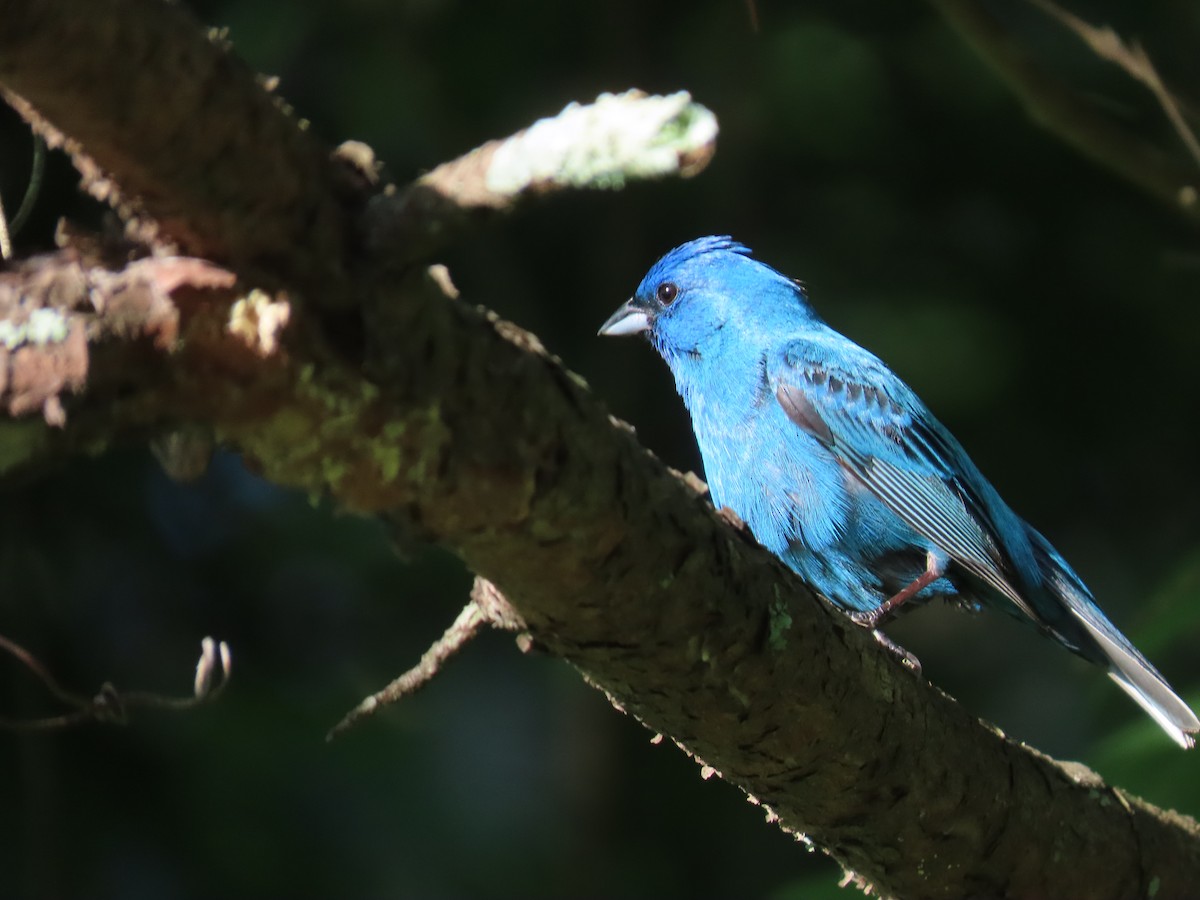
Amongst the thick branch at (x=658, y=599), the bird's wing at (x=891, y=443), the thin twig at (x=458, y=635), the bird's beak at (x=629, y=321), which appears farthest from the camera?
the bird's beak at (x=629, y=321)

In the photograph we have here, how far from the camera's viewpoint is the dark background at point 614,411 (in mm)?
4723

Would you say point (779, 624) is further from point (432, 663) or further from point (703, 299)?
point (703, 299)

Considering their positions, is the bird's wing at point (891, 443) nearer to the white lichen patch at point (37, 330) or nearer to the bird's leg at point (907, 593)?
the bird's leg at point (907, 593)

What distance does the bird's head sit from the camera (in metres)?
4.40

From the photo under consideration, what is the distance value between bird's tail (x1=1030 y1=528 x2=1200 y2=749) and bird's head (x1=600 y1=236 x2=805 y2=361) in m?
1.09

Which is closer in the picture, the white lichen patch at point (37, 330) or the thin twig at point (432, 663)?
the white lichen patch at point (37, 330)

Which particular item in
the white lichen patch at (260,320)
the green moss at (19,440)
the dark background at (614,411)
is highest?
the white lichen patch at (260,320)

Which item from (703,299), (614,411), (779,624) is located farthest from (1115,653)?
(614,411)

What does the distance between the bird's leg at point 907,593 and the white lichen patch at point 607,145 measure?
8.25 feet

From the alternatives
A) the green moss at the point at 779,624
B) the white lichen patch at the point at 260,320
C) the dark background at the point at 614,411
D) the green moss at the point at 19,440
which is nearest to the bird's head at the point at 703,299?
the dark background at the point at 614,411

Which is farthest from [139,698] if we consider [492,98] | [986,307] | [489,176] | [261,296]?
[986,307]

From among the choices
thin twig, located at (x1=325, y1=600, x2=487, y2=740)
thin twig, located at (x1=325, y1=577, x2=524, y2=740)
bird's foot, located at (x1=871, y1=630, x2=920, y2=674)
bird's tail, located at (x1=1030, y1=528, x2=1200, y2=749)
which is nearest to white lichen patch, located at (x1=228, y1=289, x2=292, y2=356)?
thin twig, located at (x1=325, y1=577, x2=524, y2=740)

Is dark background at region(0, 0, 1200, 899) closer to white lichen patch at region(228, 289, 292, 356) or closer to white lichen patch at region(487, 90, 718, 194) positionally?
white lichen patch at region(228, 289, 292, 356)

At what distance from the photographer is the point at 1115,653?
3.81 meters
